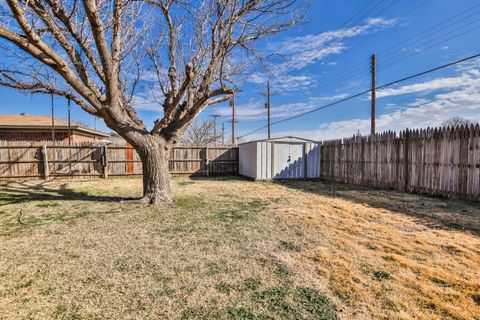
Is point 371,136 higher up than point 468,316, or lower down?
higher up

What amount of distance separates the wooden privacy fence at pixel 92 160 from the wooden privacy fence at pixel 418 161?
6015mm

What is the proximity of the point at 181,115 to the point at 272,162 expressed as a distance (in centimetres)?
563

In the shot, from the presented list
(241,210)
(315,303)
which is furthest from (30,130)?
(315,303)

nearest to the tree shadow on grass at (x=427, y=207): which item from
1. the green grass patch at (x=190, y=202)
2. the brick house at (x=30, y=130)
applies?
the green grass patch at (x=190, y=202)

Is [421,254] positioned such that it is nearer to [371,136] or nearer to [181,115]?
[181,115]

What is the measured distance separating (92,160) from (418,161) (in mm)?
12166

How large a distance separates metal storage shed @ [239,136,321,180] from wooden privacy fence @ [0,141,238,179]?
2.28m

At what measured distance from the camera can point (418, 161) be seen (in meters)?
6.84

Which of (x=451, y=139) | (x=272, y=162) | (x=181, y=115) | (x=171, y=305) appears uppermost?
(x=181, y=115)

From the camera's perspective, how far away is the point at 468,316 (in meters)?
1.78

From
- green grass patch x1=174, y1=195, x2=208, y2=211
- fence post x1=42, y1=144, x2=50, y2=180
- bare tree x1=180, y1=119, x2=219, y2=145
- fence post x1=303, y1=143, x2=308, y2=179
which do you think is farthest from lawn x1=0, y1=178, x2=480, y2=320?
bare tree x1=180, y1=119, x2=219, y2=145

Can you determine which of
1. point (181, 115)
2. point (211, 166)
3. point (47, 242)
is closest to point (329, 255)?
point (47, 242)

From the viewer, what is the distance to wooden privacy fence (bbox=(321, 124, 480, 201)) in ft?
18.7

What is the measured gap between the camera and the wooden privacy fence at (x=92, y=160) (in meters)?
10.1
